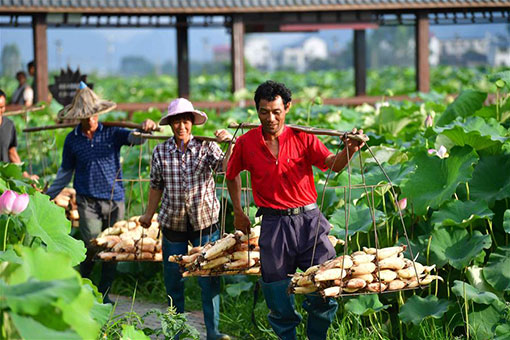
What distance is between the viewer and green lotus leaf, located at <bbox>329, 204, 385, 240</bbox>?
506 centimetres

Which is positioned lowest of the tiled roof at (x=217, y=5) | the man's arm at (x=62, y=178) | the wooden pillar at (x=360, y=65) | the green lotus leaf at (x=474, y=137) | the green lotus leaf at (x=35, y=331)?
the green lotus leaf at (x=35, y=331)

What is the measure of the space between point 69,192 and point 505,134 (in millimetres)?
3013

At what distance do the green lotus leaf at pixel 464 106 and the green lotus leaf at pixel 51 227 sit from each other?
3300 millimetres

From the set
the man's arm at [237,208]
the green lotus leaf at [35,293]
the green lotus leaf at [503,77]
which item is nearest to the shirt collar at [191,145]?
the man's arm at [237,208]

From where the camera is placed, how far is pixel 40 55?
14250 millimetres

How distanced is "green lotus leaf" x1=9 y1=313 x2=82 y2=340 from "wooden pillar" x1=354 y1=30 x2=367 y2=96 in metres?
13.7

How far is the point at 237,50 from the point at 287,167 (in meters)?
11.1

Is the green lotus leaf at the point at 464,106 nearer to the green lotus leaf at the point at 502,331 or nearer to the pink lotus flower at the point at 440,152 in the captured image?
the pink lotus flower at the point at 440,152

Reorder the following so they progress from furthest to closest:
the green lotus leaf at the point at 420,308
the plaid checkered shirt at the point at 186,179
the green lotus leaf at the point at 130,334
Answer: the plaid checkered shirt at the point at 186,179 → the green lotus leaf at the point at 420,308 → the green lotus leaf at the point at 130,334

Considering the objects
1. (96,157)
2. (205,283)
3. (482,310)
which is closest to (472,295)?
(482,310)

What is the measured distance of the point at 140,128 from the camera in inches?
210

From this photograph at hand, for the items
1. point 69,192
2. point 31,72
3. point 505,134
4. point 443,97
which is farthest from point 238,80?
point 505,134

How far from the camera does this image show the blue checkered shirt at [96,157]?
5645 mm

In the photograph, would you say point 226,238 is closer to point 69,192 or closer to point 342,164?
point 342,164
